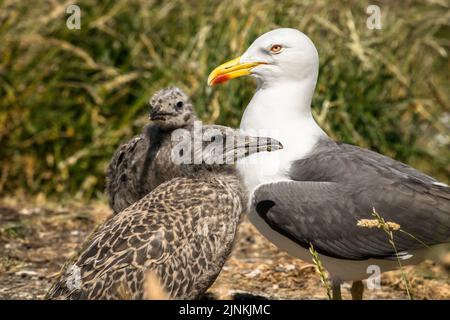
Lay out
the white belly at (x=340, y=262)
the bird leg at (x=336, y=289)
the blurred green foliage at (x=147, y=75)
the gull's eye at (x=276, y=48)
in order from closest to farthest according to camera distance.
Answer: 1. the white belly at (x=340, y=262)
2. the bird leg at (x=336, y=289)
3. the gull's eye at (x=276, y=48)
4. the blurred green foliage at (x=147, y=75)

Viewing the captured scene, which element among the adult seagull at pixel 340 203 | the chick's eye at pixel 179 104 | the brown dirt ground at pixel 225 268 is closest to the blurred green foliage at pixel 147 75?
the brown dirt ground at pixel 225 268

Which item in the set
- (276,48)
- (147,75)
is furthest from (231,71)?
(147,75)

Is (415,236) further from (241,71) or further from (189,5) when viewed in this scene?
(189,5)

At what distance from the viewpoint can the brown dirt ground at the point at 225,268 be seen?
20.5ft

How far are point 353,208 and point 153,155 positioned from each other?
151cm

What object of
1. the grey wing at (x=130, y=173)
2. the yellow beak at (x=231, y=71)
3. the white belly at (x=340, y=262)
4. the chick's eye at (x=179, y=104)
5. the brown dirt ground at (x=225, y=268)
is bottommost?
the brown dirt ground at (x=225, y=268)

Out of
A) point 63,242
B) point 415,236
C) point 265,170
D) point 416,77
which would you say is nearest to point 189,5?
point 416,77

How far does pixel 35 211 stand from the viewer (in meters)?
7.74

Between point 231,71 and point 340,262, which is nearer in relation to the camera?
point 340,262

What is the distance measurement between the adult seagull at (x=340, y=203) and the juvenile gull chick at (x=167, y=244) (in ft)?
1.55

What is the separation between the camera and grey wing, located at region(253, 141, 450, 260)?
17.6ft

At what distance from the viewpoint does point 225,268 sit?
6.70 meters

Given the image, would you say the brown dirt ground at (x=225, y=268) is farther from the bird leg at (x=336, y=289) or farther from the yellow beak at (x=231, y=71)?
the yellow beak at (x=231, y=71)

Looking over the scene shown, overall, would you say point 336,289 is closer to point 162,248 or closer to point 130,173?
point 162,248
